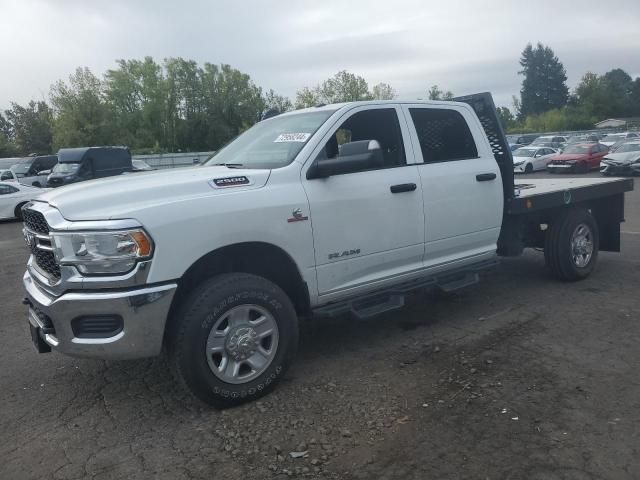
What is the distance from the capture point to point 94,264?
3.32 m

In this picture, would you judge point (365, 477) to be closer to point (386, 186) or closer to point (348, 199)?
point (348, 199)

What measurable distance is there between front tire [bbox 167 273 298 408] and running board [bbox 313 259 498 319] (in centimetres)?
48

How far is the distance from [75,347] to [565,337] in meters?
3.81

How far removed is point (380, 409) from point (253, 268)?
133cm

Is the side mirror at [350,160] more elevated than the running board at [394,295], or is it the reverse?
the side mirror at [350,160]

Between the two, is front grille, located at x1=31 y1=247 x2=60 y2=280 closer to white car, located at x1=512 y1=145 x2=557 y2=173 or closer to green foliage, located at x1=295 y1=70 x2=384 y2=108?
white car, located at x1=512 y1=145 x2=557 y2=173

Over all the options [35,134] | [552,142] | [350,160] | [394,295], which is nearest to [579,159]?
[552,142]

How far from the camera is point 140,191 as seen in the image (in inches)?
141

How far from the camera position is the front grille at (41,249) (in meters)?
3.59

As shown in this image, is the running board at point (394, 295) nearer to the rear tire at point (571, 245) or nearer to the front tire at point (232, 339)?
the front tire at point (232, 339)

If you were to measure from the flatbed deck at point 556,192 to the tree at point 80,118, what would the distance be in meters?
44.2

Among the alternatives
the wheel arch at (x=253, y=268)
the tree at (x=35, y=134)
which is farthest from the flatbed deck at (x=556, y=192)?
the tree at (x=35, y=134)

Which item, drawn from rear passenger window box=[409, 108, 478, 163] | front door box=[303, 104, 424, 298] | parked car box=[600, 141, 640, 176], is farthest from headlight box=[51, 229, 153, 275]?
parked car box=[600, 141, 640, 176]

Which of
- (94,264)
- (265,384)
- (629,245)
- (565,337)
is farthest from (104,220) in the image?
(629,245)
